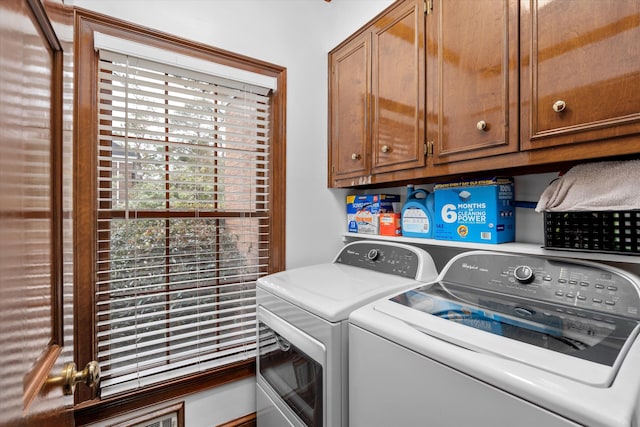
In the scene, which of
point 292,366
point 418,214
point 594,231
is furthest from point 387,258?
point 594,231

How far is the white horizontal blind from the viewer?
1405 millimetres

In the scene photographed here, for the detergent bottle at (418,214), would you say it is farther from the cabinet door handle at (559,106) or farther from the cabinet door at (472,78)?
the cabinet door handle at (559,106)

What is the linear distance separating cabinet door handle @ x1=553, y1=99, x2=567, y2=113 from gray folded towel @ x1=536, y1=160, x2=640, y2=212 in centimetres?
23

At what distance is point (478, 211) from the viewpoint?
4.36ft

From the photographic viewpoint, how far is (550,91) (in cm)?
100

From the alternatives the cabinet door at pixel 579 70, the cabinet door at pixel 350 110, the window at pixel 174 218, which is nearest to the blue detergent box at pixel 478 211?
the cabinet door at pixel 579 70

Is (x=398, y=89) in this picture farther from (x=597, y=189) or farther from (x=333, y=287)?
(x=333, y=287)

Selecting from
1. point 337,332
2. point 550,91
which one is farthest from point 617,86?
point 337,332

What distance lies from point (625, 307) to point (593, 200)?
337 millimetres

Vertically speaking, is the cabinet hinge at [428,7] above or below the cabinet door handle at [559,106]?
above

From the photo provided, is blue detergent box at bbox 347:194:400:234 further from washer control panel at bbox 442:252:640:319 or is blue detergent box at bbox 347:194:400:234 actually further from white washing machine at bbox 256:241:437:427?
washer control panel at bbox 442:252:640:319

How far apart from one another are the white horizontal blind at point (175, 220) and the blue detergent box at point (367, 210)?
560mm

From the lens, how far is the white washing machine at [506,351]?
22.7 inches

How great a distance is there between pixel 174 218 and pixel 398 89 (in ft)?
4.27
